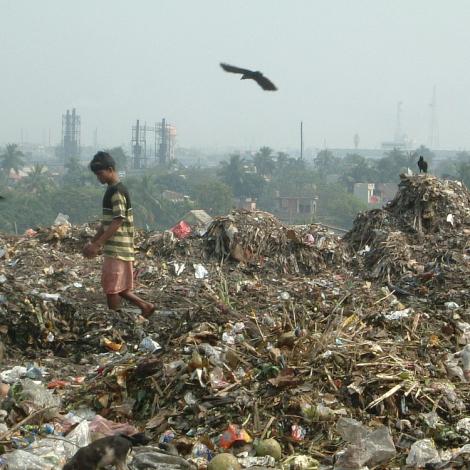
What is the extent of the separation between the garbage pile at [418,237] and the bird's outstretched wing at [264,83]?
2.35 m

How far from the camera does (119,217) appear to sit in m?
5.46

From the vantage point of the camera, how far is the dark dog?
319 cm

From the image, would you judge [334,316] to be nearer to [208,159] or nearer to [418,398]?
[418,398]

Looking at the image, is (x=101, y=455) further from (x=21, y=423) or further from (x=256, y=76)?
(x=256, y=76)

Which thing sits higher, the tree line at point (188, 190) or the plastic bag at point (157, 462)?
the plastic bag at point (157, 462)

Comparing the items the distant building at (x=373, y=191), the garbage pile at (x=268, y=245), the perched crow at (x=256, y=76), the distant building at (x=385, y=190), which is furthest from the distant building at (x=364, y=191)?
the perched crow at (x=256, y=76)

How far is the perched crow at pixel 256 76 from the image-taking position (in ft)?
17.8

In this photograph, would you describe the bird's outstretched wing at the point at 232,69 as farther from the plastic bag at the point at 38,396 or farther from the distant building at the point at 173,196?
the distant building at the point at 173,196

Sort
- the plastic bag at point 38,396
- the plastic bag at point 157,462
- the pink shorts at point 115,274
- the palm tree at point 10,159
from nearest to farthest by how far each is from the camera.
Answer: the plastic bag at point 157,462, the plastic bag at point 38,396, the pink shorts at point 115,274, the palm tree at point 10,159

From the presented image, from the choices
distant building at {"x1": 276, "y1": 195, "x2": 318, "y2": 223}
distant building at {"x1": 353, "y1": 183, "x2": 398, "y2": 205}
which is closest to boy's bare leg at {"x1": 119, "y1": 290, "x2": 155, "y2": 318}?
distant building at {"x1": 276, "y1": 195, "x2": 318, "y2": 223}

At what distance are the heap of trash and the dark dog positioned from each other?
0.55 feet

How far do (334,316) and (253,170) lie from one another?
7518 centimetres

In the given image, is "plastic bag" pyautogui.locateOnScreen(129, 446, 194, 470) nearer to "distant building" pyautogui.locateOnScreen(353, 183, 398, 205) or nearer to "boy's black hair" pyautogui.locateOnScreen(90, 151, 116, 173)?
"boy's black hair" pyautogui.locateOnScreen(90, 151, 116, 173)

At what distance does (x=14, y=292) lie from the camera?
19.5 ft
